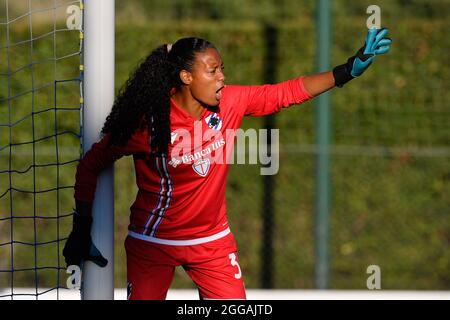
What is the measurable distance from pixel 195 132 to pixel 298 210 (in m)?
3.80

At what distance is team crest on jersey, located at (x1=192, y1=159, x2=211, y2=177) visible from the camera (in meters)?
4.44

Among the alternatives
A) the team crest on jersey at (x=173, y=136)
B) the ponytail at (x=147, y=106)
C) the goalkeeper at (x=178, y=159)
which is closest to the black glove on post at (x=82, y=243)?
the goalkeeper at (x=178, y=159)

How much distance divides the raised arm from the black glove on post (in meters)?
1.15

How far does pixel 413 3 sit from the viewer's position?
27.1 feet

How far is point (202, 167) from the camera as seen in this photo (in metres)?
4.46

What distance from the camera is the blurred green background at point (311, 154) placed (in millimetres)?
8086

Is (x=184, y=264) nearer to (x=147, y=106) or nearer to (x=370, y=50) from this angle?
(x=147, y=106)

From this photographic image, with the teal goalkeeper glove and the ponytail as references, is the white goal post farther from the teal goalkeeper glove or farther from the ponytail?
the teal goalkeeper glove

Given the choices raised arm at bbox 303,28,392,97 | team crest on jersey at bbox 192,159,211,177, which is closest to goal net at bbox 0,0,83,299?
team crest on jersey at bbox 192,159,211,177

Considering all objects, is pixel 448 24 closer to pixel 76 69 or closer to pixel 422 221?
pixel 422 221

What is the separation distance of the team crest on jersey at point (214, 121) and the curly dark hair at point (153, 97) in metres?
0.19

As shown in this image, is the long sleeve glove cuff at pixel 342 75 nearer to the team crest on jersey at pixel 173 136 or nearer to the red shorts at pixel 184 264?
the team crest on jersey at pixel 173 136
